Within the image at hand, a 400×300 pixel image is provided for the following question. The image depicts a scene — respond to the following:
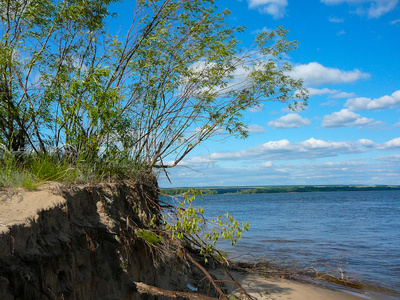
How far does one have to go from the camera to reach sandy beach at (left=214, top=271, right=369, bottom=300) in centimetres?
927

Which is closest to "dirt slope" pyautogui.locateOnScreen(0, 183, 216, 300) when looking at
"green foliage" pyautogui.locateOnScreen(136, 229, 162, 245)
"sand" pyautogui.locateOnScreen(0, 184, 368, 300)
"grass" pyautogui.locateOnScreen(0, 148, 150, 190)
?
"sand" pyautogui.locateOnScreen(0, 184, 368, 300)

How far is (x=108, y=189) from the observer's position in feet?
21.0

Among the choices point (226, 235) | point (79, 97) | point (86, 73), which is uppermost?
point (86, 73)

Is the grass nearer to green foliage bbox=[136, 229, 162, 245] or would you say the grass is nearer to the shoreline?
green foliage bbox=[136, 229, 162, 245]

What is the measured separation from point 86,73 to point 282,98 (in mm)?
5669

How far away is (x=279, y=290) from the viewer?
990 centimetres

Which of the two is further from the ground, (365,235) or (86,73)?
(86,73)

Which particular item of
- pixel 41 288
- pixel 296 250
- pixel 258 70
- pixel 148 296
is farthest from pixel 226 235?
pixel 296 250

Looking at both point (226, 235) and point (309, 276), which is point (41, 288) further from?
point (309, 276)

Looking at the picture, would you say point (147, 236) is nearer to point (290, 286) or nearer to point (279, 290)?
point (279, 290)

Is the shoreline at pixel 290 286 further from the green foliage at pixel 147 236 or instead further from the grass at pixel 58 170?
the grass at pixel 58 170

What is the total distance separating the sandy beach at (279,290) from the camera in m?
9.27

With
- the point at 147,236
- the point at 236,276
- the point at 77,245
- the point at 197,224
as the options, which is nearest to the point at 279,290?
the point at 236,276

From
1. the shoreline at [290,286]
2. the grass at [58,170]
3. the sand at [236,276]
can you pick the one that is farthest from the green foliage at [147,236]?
the shoreline at [290,286]
